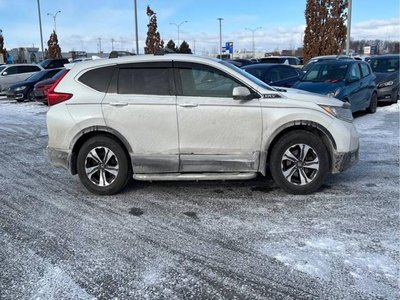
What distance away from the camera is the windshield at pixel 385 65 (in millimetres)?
14701

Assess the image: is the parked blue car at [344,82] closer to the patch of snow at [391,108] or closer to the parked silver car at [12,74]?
the patch of snow at [391,108]

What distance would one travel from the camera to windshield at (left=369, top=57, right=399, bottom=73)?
1470 cm

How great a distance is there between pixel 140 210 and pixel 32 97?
16.5 meters

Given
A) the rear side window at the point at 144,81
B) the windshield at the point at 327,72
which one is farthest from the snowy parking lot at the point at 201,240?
the windshield at the point at 327,72

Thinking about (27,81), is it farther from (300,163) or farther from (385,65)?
(300,163)

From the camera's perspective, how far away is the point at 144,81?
17.3ft

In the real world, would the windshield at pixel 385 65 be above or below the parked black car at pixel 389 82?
above

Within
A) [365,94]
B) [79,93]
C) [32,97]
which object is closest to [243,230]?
[79,93]

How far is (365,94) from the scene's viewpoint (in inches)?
450

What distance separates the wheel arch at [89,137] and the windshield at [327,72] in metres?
7.21

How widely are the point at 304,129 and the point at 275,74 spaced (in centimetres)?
797

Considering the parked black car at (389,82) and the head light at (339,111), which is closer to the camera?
the head light at (339,111)

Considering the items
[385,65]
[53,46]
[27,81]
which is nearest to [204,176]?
[385,65]

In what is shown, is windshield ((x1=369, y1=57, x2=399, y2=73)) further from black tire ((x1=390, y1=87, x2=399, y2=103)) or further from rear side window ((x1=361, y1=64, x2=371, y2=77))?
rear side window ((x1=361, y1=64, x2=371, y2=77))
